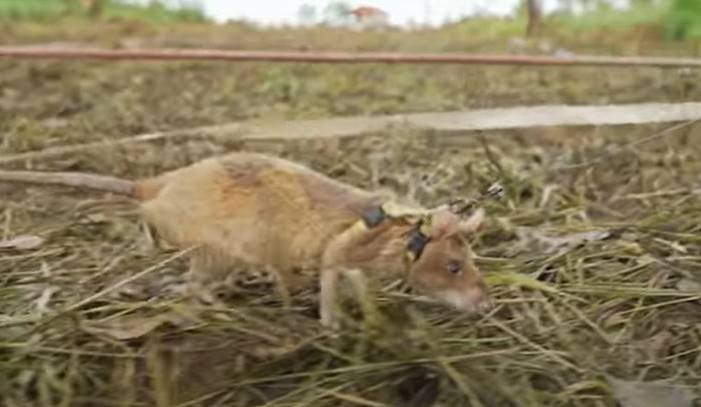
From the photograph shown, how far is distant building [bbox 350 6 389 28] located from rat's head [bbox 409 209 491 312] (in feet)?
22.6

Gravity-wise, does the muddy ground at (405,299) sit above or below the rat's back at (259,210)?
below

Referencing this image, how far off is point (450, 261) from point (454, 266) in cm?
1

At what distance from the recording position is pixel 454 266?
2.85m

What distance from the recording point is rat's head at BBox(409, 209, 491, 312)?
112 inches

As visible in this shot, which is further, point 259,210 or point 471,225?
point 259,210

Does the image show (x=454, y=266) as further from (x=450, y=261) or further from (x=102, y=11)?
(x=102, y=11)

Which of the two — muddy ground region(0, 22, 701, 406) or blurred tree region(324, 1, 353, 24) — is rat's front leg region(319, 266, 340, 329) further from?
blurred tree region(324, 1, 353, 24)

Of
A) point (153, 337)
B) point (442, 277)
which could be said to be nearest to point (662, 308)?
point (442, 277)

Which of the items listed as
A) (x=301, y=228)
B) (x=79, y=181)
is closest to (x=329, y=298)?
(x=301, y=228)

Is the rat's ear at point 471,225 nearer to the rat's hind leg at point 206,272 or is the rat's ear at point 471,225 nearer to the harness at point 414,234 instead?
the harness at point 414,234

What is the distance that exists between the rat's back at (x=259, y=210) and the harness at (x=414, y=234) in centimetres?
5

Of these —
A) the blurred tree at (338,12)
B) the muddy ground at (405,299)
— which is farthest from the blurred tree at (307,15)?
the muddy ground at (405,299)

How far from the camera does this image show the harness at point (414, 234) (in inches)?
113

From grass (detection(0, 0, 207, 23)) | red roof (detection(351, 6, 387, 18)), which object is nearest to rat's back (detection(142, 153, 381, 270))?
grass (detection(0, 0, 207, 23))
